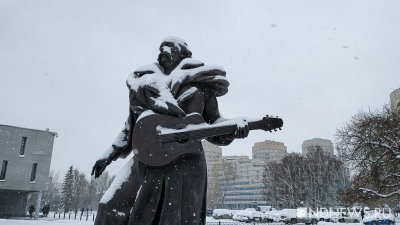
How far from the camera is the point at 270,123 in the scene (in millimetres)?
3119

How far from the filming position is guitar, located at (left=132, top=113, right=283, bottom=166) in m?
3.03

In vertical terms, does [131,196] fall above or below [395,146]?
below

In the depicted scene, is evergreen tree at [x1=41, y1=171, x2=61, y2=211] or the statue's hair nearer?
the statue's hair

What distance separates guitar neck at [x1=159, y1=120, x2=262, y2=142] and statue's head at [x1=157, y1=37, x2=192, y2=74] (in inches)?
35.0

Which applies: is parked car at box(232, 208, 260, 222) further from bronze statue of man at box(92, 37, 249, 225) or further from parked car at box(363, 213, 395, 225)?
bronze statue of man at box(92, 37, 249, 225)

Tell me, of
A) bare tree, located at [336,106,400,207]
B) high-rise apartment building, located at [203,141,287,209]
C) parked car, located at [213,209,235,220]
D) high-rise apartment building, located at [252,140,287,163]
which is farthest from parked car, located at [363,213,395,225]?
high-rise apartment building, located at [252,140,287,163]

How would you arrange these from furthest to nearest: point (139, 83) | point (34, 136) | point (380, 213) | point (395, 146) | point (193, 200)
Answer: point (34, 136) < point (380, 213) < point (395, 146) < point (139, 83) < point (193, 200)

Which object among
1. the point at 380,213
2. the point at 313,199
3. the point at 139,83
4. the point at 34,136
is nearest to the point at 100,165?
the point at 139,83

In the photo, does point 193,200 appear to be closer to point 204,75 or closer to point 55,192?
point 204,75

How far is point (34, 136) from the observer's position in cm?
3694

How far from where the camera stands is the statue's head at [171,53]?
144 inches

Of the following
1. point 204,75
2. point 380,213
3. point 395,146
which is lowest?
point 380,213

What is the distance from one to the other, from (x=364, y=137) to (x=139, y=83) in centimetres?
2427

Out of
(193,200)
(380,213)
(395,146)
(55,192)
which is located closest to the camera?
(193,200)
